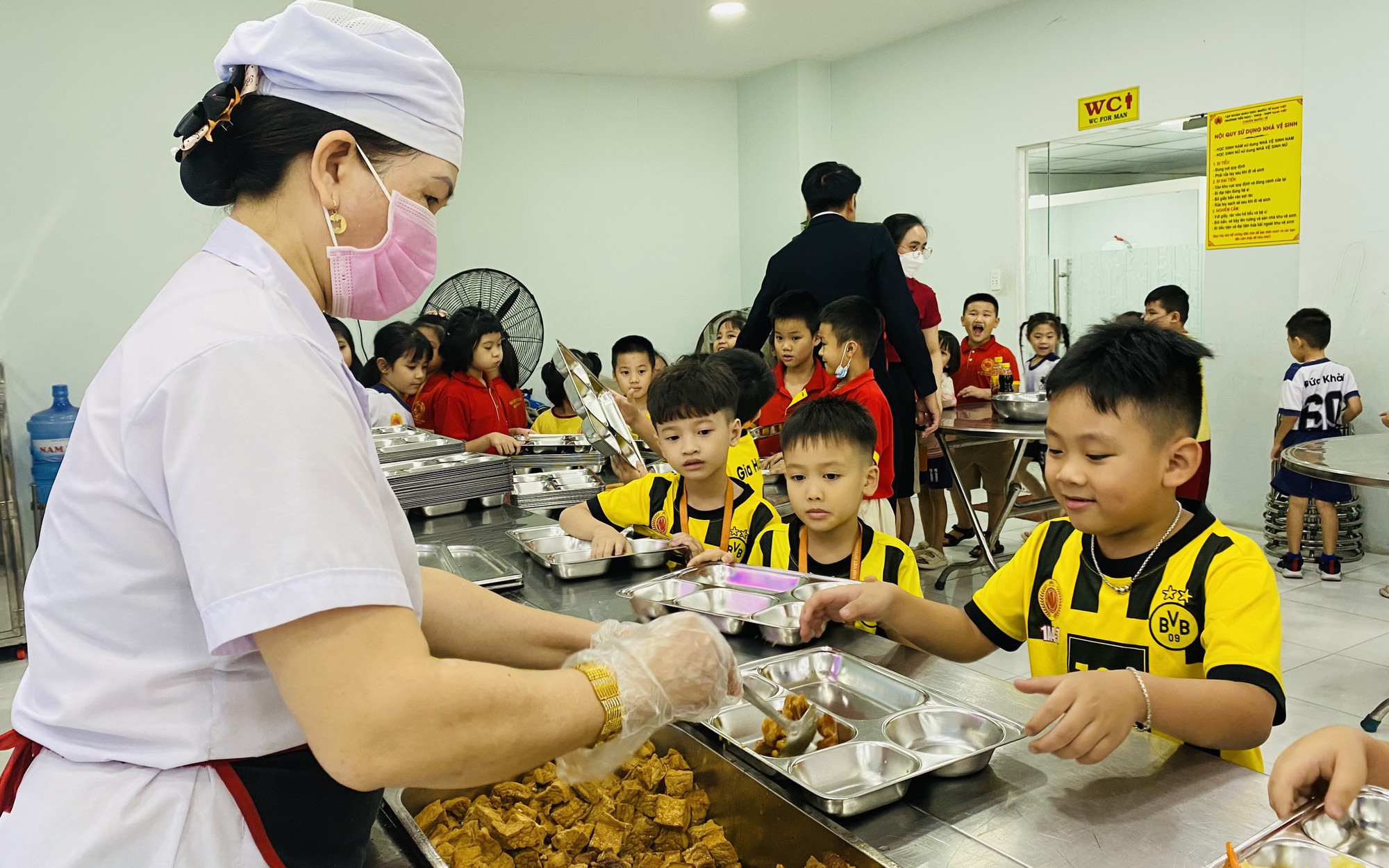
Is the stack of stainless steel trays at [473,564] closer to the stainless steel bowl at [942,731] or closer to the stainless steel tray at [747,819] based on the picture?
the stainless steel tray at [747,819]

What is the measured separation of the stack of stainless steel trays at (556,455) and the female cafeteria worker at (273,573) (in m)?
2.32

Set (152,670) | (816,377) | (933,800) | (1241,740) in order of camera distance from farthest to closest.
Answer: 1. (816,377)
2. (1241,740)
3. (933,800)
4. (152,670)

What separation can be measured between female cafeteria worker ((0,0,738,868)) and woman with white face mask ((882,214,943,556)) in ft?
11.0

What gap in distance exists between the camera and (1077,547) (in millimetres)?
1458

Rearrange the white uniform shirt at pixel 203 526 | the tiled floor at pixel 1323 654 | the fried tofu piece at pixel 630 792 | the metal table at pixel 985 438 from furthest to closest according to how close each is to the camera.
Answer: the metal table at pixel 985 438 → the tiled floor at pixel 1323 654 → the fried tofu piece at pixel 630 792 → the white uniform shirt at pixel 203 526

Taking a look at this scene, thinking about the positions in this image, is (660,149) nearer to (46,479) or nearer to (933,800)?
(46,479)

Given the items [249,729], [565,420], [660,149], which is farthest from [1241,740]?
[660,149]

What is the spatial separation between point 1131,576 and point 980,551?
3.93m

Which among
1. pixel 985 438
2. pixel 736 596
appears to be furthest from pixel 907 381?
pixel 736 596

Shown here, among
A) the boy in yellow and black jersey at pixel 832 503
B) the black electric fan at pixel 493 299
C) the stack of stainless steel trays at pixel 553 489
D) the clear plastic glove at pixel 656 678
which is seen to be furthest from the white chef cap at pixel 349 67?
the black electric fan at pixel 493 299

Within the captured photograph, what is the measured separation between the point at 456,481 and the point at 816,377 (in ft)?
5.45

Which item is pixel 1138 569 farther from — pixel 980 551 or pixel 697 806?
pixel 980 551

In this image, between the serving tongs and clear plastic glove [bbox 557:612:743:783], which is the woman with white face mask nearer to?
the serving tongs

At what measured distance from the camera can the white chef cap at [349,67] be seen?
0.88m
